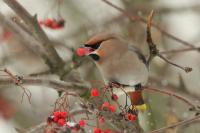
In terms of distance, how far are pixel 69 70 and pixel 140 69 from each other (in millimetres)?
430

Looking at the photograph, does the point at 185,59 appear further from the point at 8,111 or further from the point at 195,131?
the point at 8,111

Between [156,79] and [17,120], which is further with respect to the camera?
[17,120]

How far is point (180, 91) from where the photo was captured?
11.1ft

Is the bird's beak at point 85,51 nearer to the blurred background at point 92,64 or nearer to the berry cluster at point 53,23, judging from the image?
the blurred background at point 92,64

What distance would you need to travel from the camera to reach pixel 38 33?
2984 millimetres

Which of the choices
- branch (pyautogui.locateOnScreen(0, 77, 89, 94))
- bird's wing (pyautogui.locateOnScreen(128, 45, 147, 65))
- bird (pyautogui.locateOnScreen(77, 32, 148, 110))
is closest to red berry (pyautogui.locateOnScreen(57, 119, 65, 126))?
branch (pyautogui.locateOnScreen(0, 77, 89, 94))

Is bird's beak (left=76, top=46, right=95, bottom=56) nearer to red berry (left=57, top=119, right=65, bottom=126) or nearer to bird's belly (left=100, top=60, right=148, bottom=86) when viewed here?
bird's belly (left=100, top=60, right=148, bottom=86)

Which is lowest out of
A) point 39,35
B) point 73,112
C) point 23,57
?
point 73,112

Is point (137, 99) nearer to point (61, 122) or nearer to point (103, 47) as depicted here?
point (103, 47)

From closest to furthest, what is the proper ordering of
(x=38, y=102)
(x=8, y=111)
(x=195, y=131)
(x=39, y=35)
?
(x=39, y=35) → (x=195, y=131) → (x=8, y=111) → (x=38, y=102)

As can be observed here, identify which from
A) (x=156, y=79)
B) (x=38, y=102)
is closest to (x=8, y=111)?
(x=38, y=102)

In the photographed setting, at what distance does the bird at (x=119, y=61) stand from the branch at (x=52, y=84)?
39 cm

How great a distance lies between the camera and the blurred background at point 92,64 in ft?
12.6

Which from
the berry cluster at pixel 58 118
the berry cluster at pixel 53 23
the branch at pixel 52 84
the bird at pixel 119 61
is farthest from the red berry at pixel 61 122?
the berry cluster at pixel 53 23
